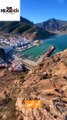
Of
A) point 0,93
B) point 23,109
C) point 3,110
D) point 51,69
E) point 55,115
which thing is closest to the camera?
point 55,115

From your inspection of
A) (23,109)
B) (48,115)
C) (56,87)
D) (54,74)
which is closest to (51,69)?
(54,74)

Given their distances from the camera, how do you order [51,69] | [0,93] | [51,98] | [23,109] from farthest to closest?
[0,93] < [51,69] < [23,109] < [51,98]

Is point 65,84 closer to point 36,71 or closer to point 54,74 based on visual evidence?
point 54,74

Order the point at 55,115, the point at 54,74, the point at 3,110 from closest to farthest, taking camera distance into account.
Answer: the point at 55,115 < the point at 3,110 < the point at 54,74

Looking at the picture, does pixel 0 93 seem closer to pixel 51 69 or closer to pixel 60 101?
pixel 51 69

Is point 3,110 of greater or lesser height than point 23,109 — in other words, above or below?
below

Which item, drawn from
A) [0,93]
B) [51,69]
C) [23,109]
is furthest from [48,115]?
[0,93]

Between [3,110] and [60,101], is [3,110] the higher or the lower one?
the lower one

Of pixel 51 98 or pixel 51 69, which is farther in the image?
pixel 51 69

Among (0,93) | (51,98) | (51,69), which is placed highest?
(51,98)
